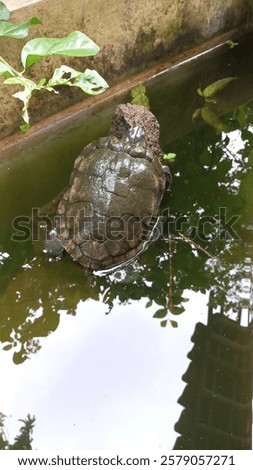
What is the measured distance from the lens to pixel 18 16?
134 inches

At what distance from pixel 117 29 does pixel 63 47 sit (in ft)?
6.47

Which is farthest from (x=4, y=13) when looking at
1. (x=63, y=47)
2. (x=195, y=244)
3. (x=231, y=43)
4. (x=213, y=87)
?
(x=231, y=43)

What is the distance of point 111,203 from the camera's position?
10.1 feet

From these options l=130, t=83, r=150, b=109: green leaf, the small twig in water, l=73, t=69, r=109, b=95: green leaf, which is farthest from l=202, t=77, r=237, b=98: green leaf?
l=73, t=69, r=109, b=95: green leaf

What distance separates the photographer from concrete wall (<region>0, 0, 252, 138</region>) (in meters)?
3.65

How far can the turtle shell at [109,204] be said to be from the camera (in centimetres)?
308

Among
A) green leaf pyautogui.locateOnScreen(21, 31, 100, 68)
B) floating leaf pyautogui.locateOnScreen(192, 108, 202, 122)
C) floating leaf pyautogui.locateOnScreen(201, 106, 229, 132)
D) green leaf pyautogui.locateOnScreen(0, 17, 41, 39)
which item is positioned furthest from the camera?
floating leaf pyautogui.locateOnScreen(192, 108, 202, 122)

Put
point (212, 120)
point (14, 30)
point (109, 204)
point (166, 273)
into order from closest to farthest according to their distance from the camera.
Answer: point (14, 30) → point (109, 204) → point (166, 273) → point (212, 120)

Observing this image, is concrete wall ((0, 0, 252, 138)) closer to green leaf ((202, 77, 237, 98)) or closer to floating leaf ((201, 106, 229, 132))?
green leaf ((202, 77, 237, 98))

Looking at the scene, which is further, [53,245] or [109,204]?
[53,245]

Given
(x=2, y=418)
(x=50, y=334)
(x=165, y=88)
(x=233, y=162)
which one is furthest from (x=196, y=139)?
(x=2, y=418)

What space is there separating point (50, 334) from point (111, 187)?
95 centimetres

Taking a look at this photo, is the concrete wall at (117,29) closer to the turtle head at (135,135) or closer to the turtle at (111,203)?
the turtle at (111,203)

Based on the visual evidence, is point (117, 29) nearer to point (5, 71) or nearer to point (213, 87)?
point (213, 87)
